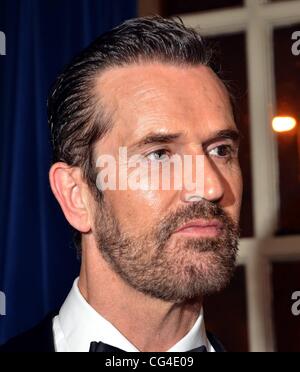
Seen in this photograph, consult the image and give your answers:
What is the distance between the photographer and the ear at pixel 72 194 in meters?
1.32

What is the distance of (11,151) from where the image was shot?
1876mm

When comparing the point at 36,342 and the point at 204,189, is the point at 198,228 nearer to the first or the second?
the point at 204,189

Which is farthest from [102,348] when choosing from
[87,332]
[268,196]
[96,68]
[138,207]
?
[268,196]

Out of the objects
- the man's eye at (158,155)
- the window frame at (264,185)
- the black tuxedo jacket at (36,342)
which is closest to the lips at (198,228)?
the man's eye at (158,155)

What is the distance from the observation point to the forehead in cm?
126

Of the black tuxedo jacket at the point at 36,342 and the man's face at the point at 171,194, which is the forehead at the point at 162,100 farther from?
the black tuxedo jacket at the point at 36,342

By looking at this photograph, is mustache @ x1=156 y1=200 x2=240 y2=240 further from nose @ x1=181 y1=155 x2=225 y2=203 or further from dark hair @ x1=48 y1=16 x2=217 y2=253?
dark hair @ x1=48 y1=16 x2=217 y2=253

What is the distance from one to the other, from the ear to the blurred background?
509 mm

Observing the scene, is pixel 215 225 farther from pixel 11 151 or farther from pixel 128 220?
pixel 11 151

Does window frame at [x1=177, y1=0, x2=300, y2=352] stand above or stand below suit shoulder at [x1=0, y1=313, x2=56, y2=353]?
above

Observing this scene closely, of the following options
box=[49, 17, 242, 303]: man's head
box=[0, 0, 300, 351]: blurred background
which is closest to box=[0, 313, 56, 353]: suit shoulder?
box=[49, 17, 242, 303]: man's head

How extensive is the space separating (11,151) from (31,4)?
40cm

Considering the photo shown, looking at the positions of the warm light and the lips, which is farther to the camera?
the warm light

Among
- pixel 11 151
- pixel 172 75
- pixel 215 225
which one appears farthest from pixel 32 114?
pixel 215 225
